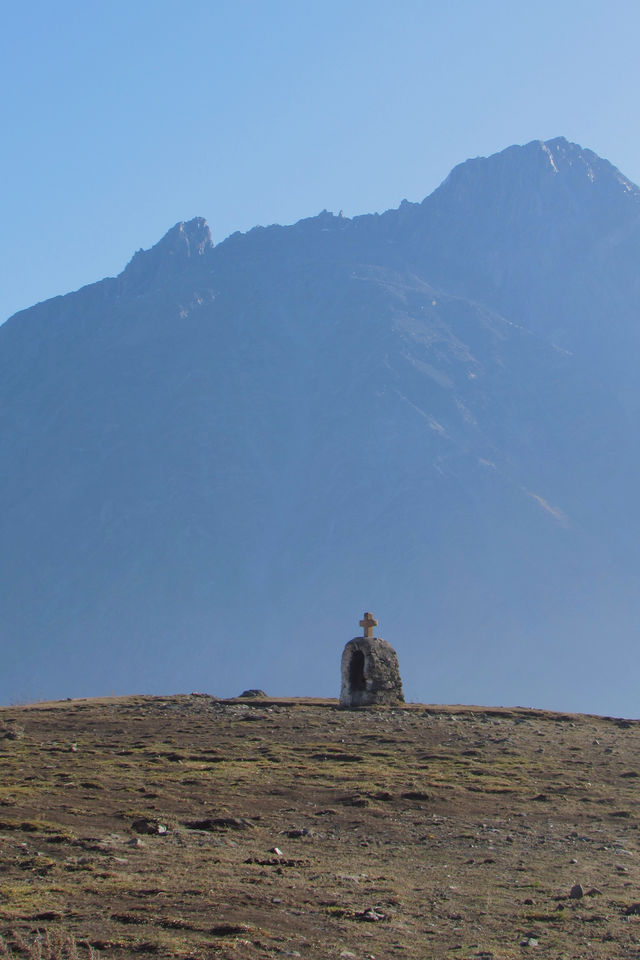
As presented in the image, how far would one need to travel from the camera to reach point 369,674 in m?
43.2

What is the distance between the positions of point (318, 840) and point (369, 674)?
2257 centimetres

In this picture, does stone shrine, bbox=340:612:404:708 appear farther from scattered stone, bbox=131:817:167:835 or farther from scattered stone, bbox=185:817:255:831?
scattered stone, bbox=131:817:167:835

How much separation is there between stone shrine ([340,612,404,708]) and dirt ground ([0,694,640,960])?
17.8 ft

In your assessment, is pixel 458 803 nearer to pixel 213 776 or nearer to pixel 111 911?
pixel 213 776

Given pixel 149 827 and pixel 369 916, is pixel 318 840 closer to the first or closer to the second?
pixel 149 827

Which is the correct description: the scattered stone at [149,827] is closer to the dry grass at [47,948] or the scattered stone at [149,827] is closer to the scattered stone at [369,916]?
the scattered stone at [369,916]

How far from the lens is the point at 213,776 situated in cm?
2656

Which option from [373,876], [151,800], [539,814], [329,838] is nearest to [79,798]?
[151,800]

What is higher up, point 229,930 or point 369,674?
point 369,674

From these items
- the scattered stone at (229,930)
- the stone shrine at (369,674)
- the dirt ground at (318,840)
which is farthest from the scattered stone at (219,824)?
the stone shrine at (369,674)

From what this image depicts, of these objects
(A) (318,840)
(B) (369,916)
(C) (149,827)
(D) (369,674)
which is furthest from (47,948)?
(D) (369,674)

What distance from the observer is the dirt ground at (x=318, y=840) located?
47.2 ft

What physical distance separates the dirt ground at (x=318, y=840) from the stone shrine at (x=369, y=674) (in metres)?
5.44

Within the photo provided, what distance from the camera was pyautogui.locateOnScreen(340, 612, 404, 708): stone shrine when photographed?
1702 inches
